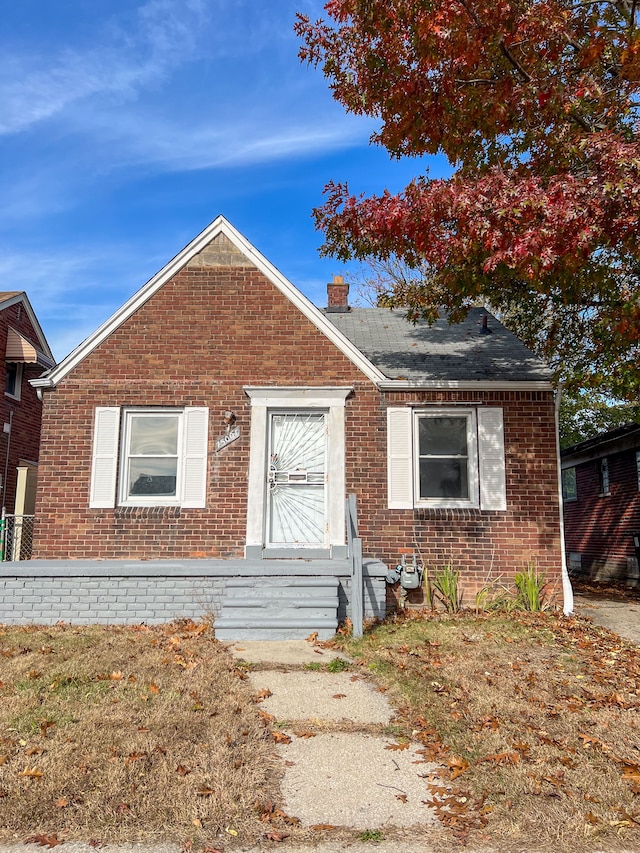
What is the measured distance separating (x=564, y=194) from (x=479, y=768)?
21.0ft

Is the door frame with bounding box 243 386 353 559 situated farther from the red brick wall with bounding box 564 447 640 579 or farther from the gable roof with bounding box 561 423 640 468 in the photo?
the red brick wall with bounding box 564 447 640 579

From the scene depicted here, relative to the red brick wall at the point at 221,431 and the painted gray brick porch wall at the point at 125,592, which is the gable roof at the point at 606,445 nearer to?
the red brick wall at the point at 221,431

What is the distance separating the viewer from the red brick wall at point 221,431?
967 centimetres

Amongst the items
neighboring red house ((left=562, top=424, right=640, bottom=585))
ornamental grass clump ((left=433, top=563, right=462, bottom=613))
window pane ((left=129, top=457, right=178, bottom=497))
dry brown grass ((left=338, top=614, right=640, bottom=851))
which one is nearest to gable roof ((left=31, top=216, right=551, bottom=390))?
window pane ((left=129, top=457, right=178, bottom=497))

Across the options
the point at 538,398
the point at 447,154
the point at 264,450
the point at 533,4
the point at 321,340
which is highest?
the point at 533,4

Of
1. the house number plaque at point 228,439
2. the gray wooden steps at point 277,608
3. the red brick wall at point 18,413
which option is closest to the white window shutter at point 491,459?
the gray wooden steps at point 277,608

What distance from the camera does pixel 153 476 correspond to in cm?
1002

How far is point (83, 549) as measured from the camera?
31.8 feet

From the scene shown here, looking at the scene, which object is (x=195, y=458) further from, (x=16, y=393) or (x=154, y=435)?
(x=16, y=393)

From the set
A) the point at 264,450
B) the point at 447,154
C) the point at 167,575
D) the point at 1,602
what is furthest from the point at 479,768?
the point at 447,154

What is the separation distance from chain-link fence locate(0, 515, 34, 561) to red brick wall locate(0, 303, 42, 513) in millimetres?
5495

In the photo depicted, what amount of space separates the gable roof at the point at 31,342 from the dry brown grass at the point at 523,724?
43.7 feet

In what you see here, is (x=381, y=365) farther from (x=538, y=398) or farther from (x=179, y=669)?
(x=179, y=669)

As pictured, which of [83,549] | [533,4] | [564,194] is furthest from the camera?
[83,549]
